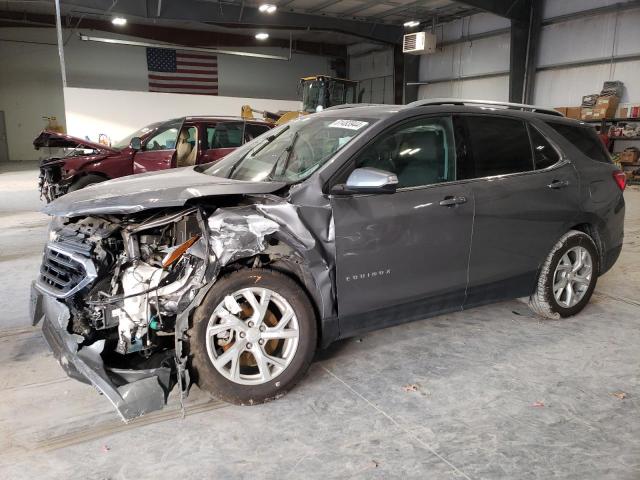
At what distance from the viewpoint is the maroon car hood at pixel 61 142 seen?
28.2ft

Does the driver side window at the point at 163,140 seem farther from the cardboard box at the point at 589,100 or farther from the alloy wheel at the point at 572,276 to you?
the cardboard box at the point at 589,100

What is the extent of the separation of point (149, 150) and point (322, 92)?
31.6 ft

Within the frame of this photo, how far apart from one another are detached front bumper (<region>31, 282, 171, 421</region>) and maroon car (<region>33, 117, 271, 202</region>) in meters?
6.27

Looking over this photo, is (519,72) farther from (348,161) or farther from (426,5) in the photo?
(348,161)

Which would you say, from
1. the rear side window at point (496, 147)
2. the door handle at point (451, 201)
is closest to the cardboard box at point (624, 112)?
the rear side window at point (496, 147)

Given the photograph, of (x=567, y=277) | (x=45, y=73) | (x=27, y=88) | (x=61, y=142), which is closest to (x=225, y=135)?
(x=61, y=142)

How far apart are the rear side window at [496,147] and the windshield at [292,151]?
2.47ft

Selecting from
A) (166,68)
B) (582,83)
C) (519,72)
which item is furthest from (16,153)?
(582,83)

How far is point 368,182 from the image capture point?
104 inches

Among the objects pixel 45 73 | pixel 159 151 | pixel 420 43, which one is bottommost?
pixel 159 151

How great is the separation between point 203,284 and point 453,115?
6.50 feet

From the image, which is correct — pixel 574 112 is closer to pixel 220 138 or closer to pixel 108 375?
pixel 220 138

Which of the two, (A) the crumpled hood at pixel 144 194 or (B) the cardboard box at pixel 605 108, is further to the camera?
(B) the cardboard box at pixel 605 108

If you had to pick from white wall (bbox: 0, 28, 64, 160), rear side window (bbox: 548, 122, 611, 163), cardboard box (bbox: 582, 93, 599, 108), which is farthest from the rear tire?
white wall (bbox: 0, 28, 64, 160)
